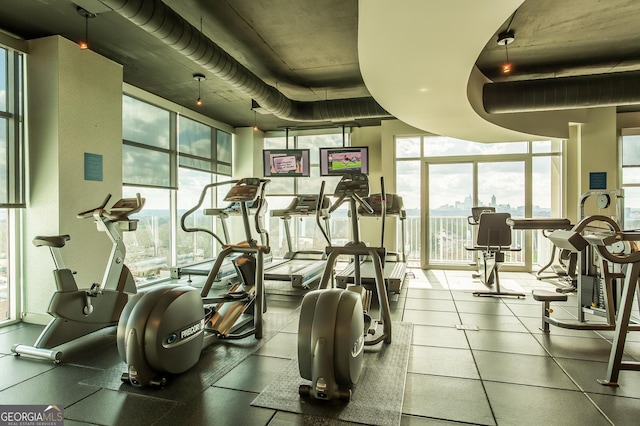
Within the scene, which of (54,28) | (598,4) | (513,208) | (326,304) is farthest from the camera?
(513,208)

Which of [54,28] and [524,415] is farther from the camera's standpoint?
[54,28]

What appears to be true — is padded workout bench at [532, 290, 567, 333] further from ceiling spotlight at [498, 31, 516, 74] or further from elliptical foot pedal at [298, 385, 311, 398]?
ceiling spotlight at [498, 31, 516, 74]

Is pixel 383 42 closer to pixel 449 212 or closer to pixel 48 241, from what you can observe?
pixel 48 241

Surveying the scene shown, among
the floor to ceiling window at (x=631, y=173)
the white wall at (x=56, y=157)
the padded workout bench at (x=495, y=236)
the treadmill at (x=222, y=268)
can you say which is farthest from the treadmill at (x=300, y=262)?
the floor to ceiling window at (x=631, y=173)

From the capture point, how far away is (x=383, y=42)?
3.45m

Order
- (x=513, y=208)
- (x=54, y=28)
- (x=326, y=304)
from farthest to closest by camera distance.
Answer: (x=513, y=208) → (x=54, y=28) → (x=326, y=304)

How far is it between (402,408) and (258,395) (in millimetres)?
944

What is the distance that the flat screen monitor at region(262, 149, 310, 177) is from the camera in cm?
807

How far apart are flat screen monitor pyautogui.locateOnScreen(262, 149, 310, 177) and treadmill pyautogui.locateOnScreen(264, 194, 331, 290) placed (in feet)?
4.66

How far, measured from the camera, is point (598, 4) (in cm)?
363

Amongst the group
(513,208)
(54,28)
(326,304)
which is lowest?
(326,304)

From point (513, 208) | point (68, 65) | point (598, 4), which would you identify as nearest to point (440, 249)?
point (513, 208)

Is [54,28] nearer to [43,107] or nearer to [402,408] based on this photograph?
[43,107]

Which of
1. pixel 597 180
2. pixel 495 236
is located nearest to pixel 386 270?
pixel 495 236
